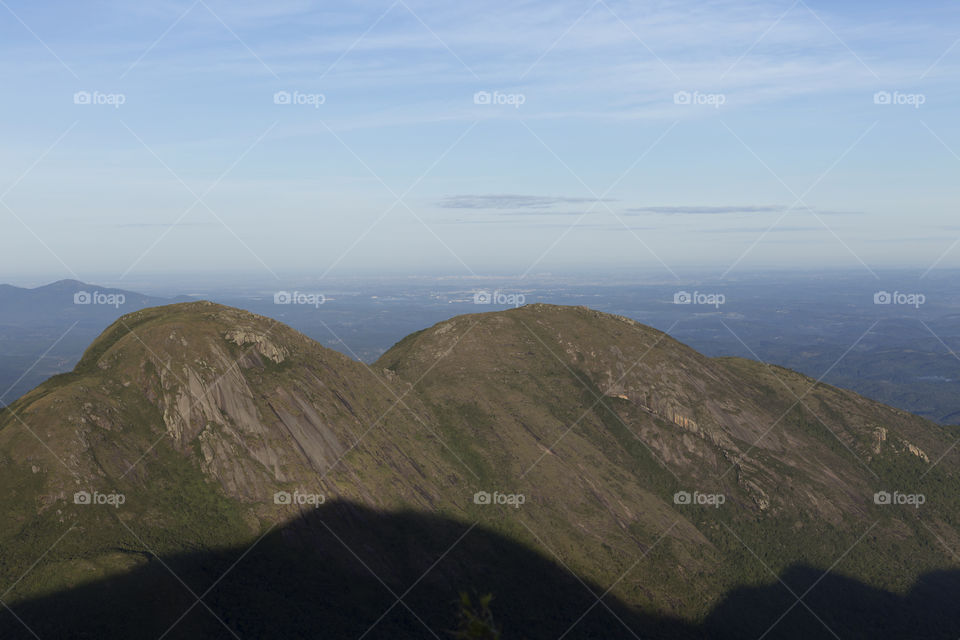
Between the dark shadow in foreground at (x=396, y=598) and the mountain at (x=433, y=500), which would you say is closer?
the dark shadow in foreground at (x=396, y=598)

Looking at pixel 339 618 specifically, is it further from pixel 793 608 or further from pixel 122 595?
pixel 793 608

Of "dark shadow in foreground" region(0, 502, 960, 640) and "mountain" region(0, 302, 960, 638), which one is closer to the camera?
"dark shadow in foreground" region(0, 502, 960, 640)

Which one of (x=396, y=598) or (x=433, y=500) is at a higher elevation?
(x=433, y=500)

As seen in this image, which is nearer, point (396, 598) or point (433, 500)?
point (396, 598)

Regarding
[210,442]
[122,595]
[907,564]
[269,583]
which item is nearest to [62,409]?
[210,442]
